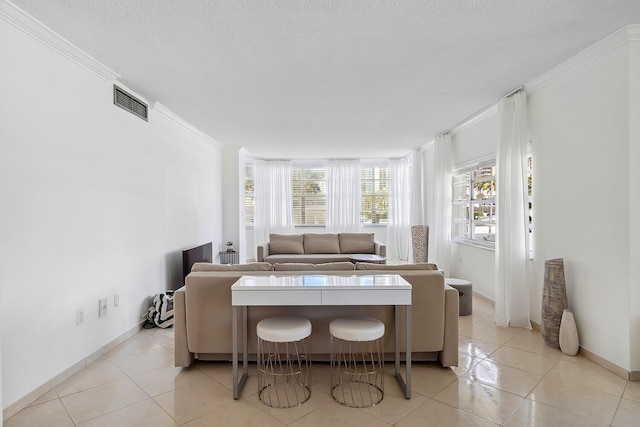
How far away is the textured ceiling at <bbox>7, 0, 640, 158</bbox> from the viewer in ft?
6.91

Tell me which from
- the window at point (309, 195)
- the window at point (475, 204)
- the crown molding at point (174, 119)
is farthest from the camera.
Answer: the window at point (309, 195)

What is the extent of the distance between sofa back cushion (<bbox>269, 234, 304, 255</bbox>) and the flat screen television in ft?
3.97

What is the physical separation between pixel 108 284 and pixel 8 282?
99cm

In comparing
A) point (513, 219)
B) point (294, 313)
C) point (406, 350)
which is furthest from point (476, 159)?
point (294, 313)

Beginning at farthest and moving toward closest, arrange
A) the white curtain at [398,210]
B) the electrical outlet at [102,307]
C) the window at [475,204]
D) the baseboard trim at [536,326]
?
1. the white curtain at [398,210]
2. the window at [475,204]
3. the baseboard trim at [536,326]
4. the electrical outlet at [102,307]

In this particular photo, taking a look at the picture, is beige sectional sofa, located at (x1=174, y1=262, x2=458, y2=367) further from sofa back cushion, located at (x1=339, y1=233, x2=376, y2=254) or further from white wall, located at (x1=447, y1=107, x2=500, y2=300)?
sofa back cushion, located at (x1=339, y1=233, x2=376, y2=254)

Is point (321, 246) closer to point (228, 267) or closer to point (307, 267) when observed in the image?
point (307, 267)

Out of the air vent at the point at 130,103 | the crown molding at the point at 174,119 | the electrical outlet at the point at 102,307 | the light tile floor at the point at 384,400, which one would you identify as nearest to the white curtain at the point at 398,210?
the crown molding at the point at 174,119

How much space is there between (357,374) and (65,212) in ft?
8.47

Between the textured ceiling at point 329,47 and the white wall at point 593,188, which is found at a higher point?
the textured ceiling at point 329,47

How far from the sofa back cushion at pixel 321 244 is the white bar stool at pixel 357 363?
3.71 meters

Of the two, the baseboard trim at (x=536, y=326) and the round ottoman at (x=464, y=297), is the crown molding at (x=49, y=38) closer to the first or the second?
the round ottoman at (x=464, y=297)

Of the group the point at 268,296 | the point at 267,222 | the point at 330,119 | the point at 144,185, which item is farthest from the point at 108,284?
the point at 267,222

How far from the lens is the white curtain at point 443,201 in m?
5.62
